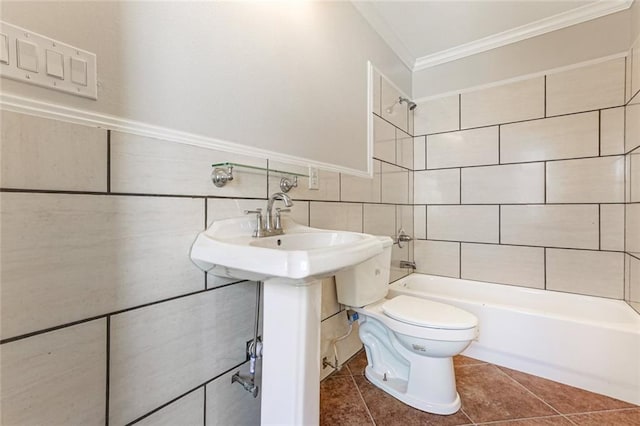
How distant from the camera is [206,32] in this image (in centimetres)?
101

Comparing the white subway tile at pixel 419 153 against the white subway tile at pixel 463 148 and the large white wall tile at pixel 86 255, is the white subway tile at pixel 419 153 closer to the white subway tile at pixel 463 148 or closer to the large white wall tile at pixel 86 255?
the white subway tile at pixel 463 148

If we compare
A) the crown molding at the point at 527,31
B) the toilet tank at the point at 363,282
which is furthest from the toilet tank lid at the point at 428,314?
the crown molding at the point at 527,31

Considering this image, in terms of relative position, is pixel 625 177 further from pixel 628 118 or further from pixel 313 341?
pixel 313 341

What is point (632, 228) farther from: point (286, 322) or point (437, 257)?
point (286, 322)

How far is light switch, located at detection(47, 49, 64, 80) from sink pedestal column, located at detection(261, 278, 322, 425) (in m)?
0.76

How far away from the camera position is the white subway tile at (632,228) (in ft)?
5.49

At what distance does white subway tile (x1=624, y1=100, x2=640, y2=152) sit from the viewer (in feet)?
5.44

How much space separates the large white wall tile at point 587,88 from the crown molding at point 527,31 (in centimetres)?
33

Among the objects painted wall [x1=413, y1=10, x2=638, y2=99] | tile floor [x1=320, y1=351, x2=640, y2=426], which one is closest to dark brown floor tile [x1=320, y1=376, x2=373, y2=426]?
tile floor [x1=320, y1=351, x2=640, y2=426]

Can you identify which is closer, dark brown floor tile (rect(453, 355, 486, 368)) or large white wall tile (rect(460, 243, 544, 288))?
dark brown floor tile (rect(453, 355, 486, 368))

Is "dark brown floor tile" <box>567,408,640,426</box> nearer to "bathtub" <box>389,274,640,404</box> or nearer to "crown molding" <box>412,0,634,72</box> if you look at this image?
"bathtub" <box>389,274,640,404</box>

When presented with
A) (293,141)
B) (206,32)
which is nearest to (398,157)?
(293,141)

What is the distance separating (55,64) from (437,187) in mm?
2508

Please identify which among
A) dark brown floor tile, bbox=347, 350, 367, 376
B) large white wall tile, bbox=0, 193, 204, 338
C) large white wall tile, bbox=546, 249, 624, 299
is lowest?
dark brown floor tile, bbox=347, 350, 367, 376
